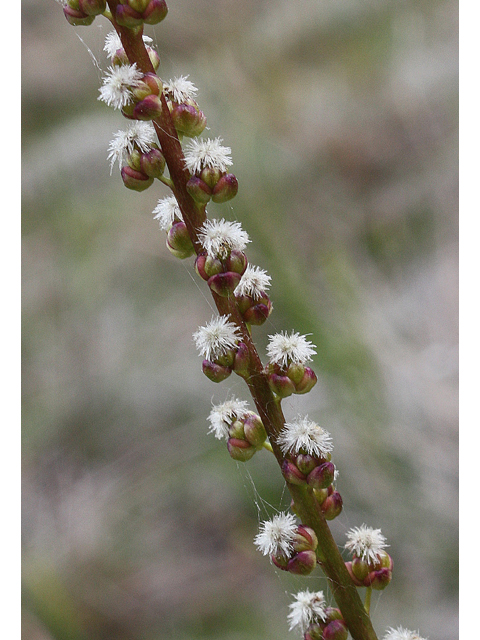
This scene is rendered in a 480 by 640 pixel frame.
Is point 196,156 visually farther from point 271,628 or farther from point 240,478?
point 271,628

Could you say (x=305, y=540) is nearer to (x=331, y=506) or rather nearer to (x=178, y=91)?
(x=331, y=506)

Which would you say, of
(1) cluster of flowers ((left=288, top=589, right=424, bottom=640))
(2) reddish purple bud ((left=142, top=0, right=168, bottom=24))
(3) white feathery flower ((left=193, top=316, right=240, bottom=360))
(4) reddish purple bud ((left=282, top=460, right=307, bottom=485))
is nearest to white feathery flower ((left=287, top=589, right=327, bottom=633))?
(1) cluster of flowers ((left=288, top=589, right=424, bottom=640))

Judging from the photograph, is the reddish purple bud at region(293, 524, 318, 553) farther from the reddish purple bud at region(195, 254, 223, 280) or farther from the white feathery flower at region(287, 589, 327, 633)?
the reddish purple bud at region(195, 254, 223, 280)

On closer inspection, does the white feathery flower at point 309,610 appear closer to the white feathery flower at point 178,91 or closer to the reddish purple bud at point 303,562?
the reddish purple bud at point 303,562

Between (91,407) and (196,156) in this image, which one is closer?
(196,156)

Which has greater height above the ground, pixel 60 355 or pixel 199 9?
pixel 199 9

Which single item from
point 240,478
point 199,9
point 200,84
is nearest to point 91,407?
point 240,478

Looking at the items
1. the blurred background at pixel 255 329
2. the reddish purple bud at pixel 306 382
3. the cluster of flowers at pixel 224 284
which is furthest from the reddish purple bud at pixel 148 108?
the blurred background at pixel 255 329
